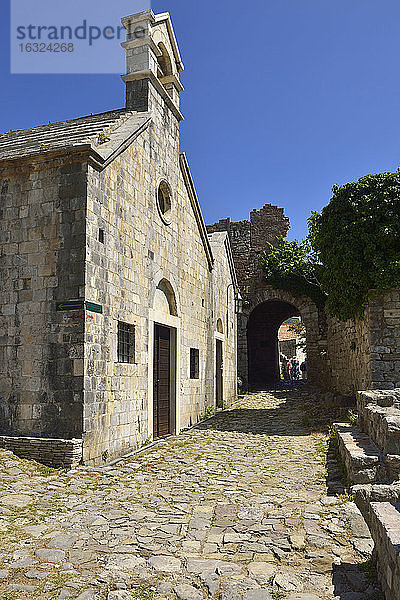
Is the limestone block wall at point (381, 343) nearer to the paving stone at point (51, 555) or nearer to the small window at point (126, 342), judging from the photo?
the small window at point (126, 342)

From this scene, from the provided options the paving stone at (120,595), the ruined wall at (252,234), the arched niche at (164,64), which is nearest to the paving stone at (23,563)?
the paving stone at (120,595)

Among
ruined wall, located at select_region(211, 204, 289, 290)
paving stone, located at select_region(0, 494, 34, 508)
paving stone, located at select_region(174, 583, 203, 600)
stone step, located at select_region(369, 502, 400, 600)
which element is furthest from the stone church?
ruined wall, located at select_region(211, 204, 289, 290)

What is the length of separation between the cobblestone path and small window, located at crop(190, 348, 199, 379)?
456 centimetres

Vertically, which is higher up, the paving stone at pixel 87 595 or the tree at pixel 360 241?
the tree at pixel 360 241

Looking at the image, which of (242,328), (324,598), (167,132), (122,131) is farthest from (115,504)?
(242,328)

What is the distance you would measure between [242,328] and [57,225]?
14667mm

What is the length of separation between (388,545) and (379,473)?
3.09m

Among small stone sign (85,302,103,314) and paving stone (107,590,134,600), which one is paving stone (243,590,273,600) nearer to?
paving stone (107,590,134,600)

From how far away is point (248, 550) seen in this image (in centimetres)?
444

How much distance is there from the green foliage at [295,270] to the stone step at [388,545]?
1662cm

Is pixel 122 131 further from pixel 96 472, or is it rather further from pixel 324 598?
pixel 324 598

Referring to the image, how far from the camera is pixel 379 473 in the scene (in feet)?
19.2

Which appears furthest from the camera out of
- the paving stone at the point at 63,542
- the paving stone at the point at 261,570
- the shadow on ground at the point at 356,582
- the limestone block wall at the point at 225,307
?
the limestone block wall at the point at 225,307

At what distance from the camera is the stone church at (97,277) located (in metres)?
7.47
